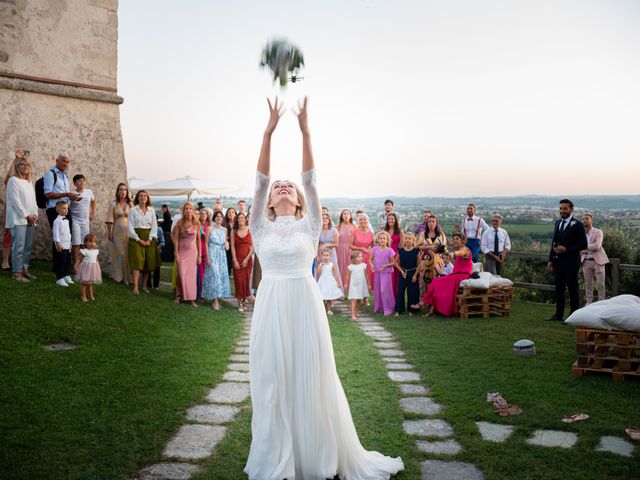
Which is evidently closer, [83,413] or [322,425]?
[322,425]

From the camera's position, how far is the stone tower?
449 inches

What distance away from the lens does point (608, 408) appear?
5441mm

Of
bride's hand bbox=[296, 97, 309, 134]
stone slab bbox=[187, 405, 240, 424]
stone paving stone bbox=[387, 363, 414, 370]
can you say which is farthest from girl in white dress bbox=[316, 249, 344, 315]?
bride's hand bbox=[296, 97, 309, 134]

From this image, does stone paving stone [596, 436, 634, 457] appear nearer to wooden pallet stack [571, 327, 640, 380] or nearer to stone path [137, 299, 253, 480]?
wooden pallet stack [571, 327, 640, 380]

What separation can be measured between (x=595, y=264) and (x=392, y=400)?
7559mm

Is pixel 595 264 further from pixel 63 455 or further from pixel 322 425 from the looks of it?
pixel 63 455

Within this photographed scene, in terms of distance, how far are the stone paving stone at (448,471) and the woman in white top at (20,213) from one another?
7.77 m

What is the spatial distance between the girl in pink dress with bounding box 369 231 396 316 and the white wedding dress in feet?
24.6

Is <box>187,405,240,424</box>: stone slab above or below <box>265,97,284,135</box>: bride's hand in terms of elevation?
below

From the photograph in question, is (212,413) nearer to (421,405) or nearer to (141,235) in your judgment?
(421,405)

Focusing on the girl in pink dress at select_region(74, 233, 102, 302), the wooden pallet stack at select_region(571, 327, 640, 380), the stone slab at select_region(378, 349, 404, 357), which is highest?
the girl in pink dress at select_region(74, 233, 102, 302)

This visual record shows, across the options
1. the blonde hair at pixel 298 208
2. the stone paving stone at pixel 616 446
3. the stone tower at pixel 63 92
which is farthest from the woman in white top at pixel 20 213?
the stone paving stone at pixel 616 446

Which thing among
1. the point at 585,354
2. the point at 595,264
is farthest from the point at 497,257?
the point at 585,354

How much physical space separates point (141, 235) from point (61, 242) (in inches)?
83.8
